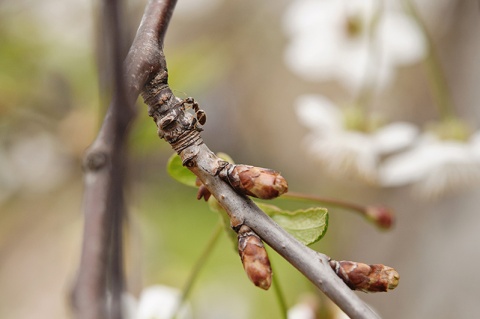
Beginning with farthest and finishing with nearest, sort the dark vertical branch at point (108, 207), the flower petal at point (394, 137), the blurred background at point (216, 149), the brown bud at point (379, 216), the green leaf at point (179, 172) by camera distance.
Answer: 1. the blurred background at point (216, 149)
2. the flower petal at point (394, 137)
3. the brown bud at point (379, 216)
4. the green leaf at point (179, 172)
5. the dark vertical branch at point (108, 207)

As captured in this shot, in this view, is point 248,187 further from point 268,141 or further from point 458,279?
point 268,141

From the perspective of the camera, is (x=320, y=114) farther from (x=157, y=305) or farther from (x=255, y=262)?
(x=255, y=262)

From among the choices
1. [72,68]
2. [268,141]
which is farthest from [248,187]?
[268,141]

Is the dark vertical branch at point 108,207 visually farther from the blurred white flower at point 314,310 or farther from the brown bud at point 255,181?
the blurred white flower at point 314,310

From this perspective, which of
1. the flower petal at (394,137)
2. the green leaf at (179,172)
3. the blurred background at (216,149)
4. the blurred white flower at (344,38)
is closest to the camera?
the green leaf at (179,172)

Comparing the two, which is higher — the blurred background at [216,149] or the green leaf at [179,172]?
the blurred background at [216,149]

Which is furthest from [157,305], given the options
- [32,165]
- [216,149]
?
[216,149]

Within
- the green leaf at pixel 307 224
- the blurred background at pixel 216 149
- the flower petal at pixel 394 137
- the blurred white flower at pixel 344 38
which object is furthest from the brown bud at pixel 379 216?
the blurred white flower at pixel 344 38

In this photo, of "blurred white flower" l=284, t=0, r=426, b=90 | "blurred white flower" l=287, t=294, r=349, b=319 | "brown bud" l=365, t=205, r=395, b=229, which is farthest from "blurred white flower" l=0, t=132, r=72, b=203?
"brown bud" l=365, t=205, r=395, b=229
